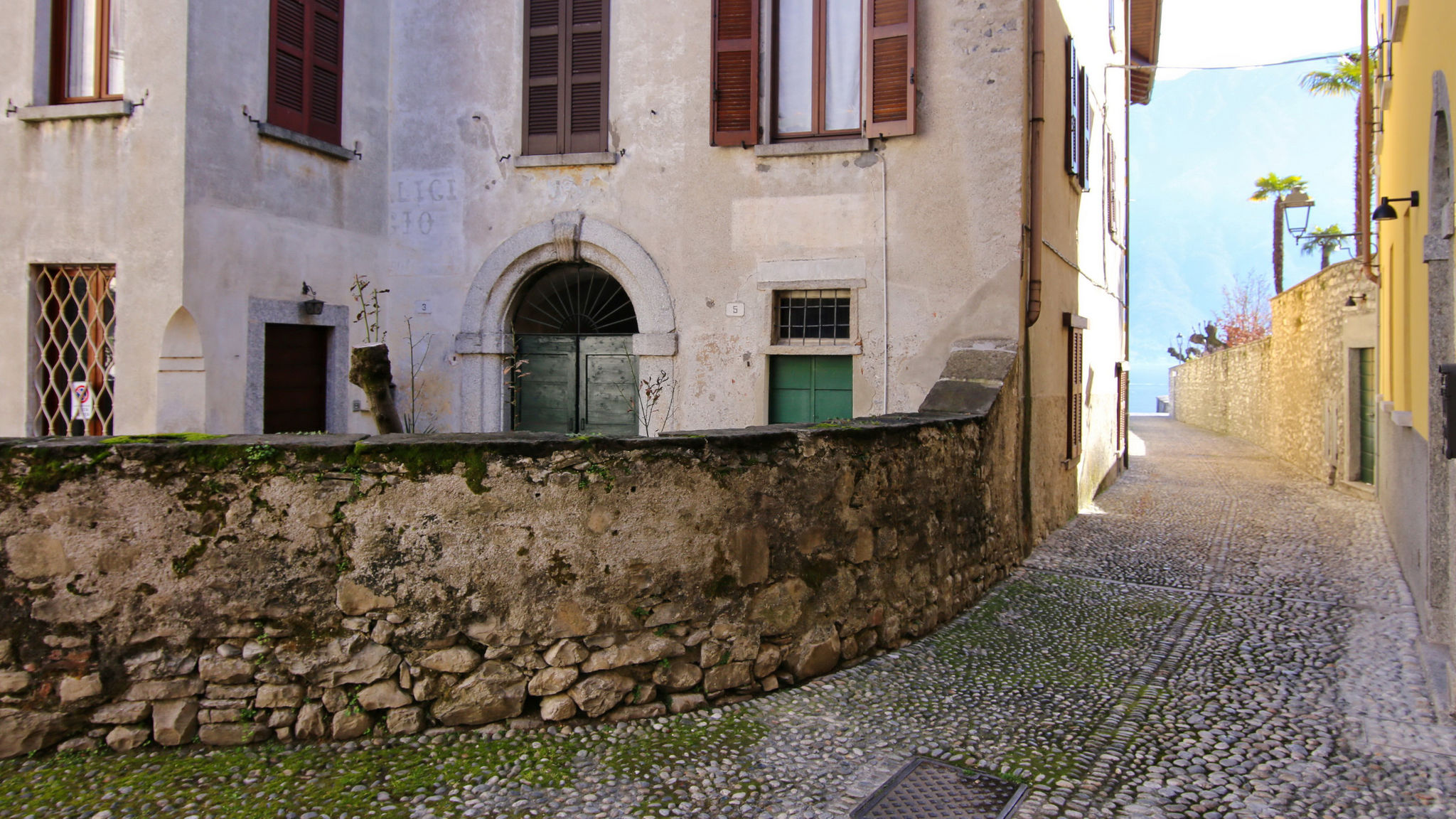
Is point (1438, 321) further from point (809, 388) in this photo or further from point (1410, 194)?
point (809, 388)

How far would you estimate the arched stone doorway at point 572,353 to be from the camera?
30.0 ft

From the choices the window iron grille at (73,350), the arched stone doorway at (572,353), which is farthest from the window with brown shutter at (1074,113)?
the window iron grille at (73,350)

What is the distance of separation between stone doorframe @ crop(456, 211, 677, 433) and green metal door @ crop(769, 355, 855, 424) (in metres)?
0.97

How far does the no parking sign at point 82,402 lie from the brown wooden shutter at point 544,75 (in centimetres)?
408

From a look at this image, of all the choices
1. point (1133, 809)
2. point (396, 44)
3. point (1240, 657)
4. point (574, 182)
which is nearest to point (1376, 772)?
point (1133, 809)

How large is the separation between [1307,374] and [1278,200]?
13.5 m

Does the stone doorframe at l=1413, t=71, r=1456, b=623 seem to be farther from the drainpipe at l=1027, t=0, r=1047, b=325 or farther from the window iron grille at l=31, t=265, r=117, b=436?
the window iron grille at l=31, t=265, r=117, b=436

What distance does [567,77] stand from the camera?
29.5 ft

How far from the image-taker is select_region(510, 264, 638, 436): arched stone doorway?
9148 mm

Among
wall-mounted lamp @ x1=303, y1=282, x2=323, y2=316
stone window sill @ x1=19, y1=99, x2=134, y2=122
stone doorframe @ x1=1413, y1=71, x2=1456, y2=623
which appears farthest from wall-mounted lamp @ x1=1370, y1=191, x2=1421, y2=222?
stone window sill @ x1=19, y1=99, x2=134, y2=122

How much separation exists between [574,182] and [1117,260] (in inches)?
364

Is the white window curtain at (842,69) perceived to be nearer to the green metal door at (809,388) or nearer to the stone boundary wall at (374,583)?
the green metal door at (809,388)

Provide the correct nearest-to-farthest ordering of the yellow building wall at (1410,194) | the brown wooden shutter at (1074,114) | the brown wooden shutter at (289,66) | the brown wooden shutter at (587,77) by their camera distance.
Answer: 1. the yellow building wall at (1410,194)
2. the brown wooden shutter at (289,66)
3. the brown wooden shutter at (587,77)
4. the brown wooden shutter at (1074,114)

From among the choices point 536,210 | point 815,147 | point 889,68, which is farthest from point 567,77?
point 889,68
